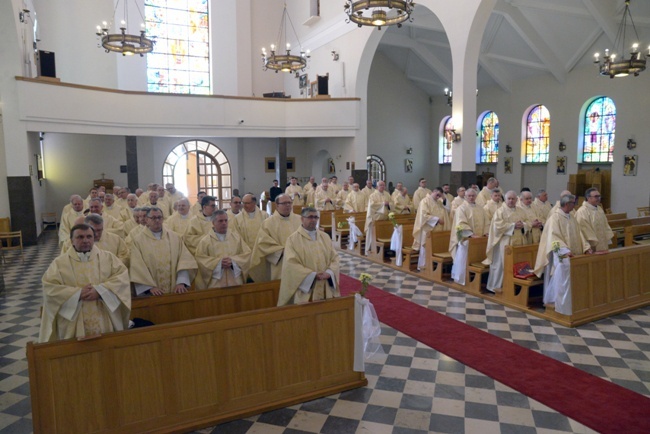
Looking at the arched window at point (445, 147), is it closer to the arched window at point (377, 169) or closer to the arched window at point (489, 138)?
the arched window at point (489, 138)

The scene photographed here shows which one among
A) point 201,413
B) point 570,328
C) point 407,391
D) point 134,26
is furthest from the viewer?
point 134,26

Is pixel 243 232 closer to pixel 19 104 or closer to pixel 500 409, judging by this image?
pixel 500 409

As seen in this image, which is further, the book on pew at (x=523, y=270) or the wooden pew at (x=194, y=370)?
the book on pew at (x=523, y=270)

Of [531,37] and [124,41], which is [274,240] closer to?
[124,41]

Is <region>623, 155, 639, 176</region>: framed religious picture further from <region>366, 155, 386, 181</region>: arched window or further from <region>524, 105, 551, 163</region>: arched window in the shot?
<region>366, 155, 386, 181</region>: arched window

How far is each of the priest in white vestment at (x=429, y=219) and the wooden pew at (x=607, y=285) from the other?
3.64 metres

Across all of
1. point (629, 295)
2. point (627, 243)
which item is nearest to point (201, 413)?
point (629, 295)

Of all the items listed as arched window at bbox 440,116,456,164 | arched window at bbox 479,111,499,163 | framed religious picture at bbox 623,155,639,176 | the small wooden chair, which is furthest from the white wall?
the small wooden chair

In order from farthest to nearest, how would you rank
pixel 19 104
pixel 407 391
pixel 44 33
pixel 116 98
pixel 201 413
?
1. pixel 44 33
2. pixel 116 98
3. pixel 19 104
4. pixel 407 391
5. pixel 201 413

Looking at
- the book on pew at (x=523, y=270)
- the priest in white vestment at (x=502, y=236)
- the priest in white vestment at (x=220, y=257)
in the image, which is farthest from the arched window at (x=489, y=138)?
the priest in white vestment at (x=220, y=257)

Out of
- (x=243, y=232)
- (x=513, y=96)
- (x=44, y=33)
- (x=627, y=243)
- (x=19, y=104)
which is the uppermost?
(x=44, y=33)

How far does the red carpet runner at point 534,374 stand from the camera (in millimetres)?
4938

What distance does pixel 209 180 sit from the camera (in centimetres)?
2275

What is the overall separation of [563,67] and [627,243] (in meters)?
11.4
